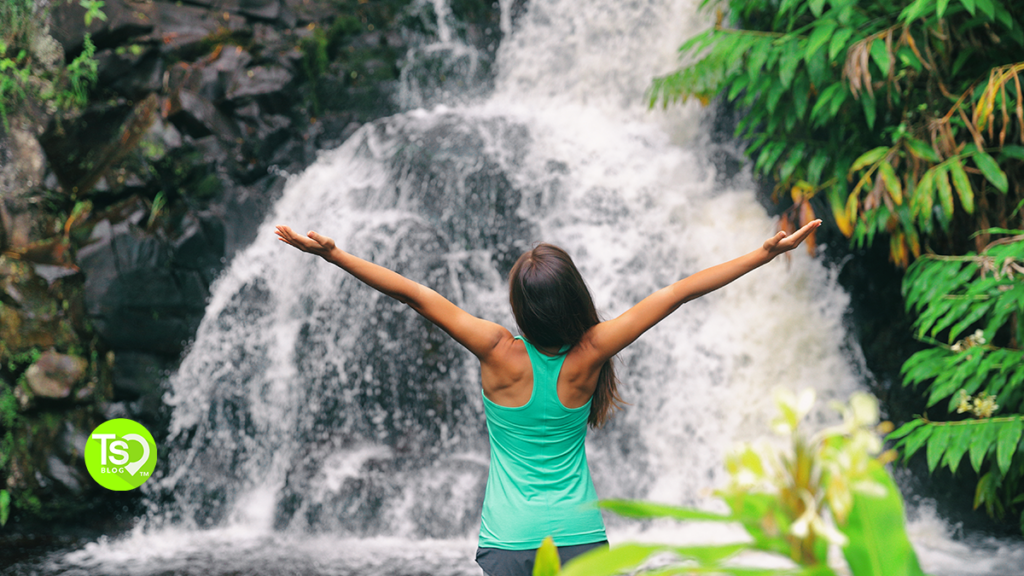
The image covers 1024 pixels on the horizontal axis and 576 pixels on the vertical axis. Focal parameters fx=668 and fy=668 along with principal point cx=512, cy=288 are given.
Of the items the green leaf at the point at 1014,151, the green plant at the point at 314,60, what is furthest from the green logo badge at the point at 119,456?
the green leaf at the point at 1014,151

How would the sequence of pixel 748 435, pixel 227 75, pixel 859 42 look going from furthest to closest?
1. pixel 227 75
2. pixel 748 435
3. pixel 859 42

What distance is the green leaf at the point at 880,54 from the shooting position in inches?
139

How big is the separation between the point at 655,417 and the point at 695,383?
1.40 ft

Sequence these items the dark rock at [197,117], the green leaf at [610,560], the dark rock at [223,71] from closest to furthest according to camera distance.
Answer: the green leaf at [610,560] < the dark rock at [197,117] < the dark rock at [223,71]

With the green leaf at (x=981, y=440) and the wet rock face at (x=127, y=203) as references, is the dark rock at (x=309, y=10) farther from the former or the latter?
the green leaf at (x=981, y=440)

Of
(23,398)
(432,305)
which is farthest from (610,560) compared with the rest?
(23,398)

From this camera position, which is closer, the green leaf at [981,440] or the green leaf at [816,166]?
the green leaf at [981,440]

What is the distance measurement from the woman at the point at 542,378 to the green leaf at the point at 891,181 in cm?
249

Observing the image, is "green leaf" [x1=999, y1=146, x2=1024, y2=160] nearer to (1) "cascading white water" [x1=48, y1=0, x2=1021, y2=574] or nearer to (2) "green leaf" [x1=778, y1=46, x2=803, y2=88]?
(2) "green leaf" [x1=778, y1=46, x2=803, y2=88]

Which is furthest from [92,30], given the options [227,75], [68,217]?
[68,217]

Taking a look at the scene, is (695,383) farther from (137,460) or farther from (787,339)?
(137,460)

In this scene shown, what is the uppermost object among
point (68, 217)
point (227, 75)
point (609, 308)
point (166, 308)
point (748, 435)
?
point (227, 75)

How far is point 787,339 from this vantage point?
5.42 metres

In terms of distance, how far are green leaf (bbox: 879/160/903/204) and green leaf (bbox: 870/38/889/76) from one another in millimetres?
533
